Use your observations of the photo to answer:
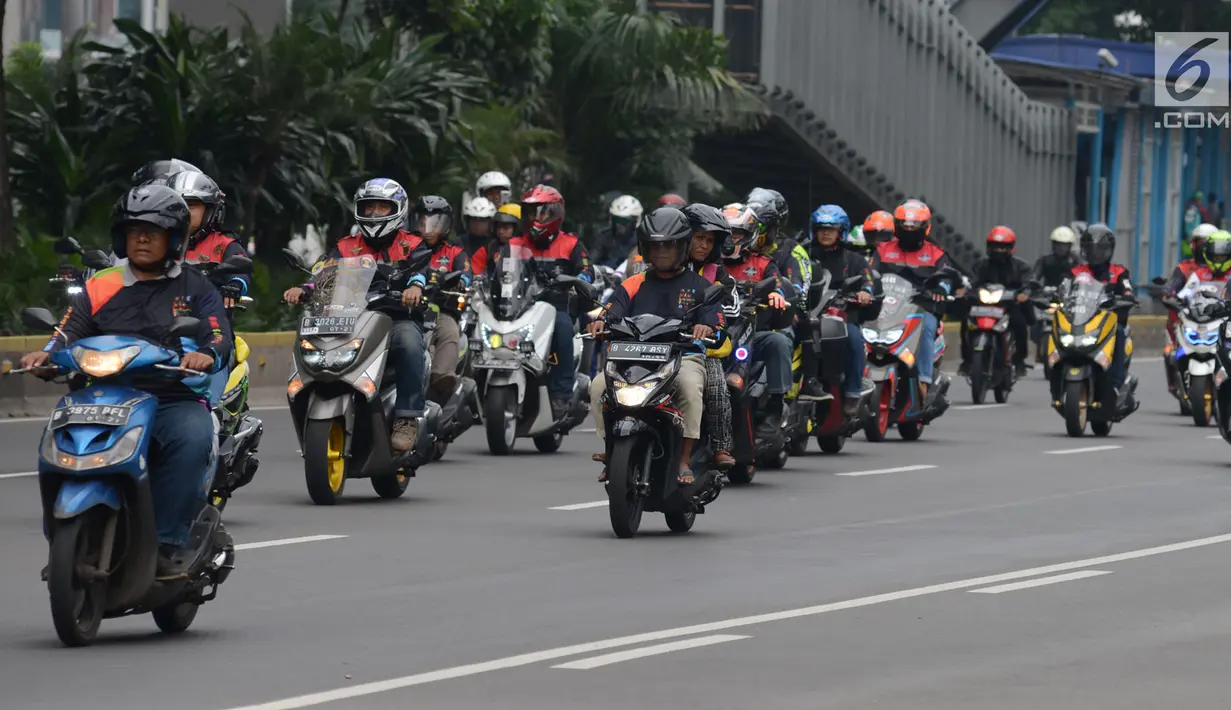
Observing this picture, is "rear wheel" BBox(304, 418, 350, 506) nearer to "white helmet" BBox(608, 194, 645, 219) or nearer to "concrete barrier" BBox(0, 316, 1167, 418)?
"concrete barrier" BBox(0, 316, 1167, 418)

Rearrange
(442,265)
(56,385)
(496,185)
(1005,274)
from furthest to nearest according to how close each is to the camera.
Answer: (1005,274), (496,185), (56,385), (442,265)

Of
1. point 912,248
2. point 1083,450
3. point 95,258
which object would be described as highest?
point 95,258

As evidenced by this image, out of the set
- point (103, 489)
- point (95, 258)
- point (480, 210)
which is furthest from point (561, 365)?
point (103, 489)

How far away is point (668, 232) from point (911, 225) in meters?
9.14

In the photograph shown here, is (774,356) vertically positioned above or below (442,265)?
below

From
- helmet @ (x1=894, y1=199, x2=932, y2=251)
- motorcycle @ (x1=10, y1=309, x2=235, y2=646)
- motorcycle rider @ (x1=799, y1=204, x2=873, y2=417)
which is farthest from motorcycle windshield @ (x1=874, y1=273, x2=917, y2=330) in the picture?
motorcycle @ (x1=10, y1=309, x2=235, y2=646)

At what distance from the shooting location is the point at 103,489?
9.56 m

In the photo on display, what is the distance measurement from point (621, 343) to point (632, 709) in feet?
17.2

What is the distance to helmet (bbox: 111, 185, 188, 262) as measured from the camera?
994 centimetres

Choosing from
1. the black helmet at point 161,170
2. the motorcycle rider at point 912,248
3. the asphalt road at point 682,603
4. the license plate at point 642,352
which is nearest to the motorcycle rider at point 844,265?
the asphalt road at point 682,603

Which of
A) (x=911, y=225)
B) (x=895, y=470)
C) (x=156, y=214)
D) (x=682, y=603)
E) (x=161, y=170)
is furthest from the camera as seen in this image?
(x=911, y=225)

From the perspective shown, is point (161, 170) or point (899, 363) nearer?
point (161, 170)

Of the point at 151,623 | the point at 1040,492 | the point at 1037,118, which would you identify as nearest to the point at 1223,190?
the point at 1037,118

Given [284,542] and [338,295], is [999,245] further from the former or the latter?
[284,542]
